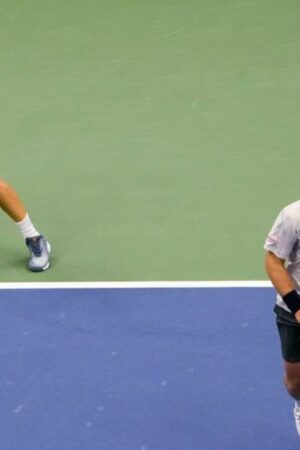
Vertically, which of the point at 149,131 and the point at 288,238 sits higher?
the point at 288,238

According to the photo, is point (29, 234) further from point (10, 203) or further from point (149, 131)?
point (149, 131)

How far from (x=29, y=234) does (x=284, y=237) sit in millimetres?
2922

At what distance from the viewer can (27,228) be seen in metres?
7.68

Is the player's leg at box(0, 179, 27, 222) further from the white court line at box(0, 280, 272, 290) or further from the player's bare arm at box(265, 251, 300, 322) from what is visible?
the player's bare arm at box(265, 251, 300, 322)
